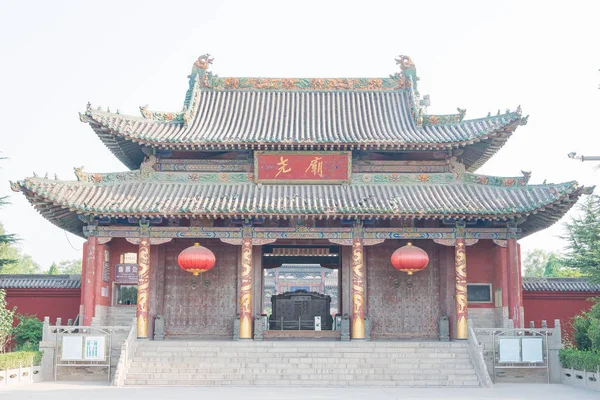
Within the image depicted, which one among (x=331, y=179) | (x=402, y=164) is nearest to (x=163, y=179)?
(x=331, y=179)

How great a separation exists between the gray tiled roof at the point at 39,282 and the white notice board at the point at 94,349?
600 cm

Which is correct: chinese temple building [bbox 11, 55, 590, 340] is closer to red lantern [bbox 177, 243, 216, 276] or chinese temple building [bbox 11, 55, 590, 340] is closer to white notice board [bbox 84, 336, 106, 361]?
red lantern [bbox 177, 243, 216, 276]

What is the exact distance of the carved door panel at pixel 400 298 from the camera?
2372 cm

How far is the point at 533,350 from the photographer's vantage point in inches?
771

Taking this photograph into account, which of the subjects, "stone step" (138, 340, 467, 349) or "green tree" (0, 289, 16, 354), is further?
"green tree" (0, 289, 16, 354)

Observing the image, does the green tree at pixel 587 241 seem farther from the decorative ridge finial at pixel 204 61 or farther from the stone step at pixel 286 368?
the decorative ridge finial at pixel 204 61

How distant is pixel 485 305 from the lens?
2350 centimetres

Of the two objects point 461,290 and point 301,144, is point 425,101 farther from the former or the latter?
point 461,290

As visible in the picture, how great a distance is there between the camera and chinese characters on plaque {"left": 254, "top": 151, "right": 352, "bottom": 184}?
2338 centimetres

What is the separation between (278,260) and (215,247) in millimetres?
3302

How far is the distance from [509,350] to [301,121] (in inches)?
434

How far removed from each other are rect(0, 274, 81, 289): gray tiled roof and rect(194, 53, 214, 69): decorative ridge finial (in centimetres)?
930

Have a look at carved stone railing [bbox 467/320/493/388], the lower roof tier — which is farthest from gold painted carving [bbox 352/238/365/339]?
carved stone railing [bbox 467/320/493/388]

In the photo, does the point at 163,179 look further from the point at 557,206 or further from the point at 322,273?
the point at 322,273
